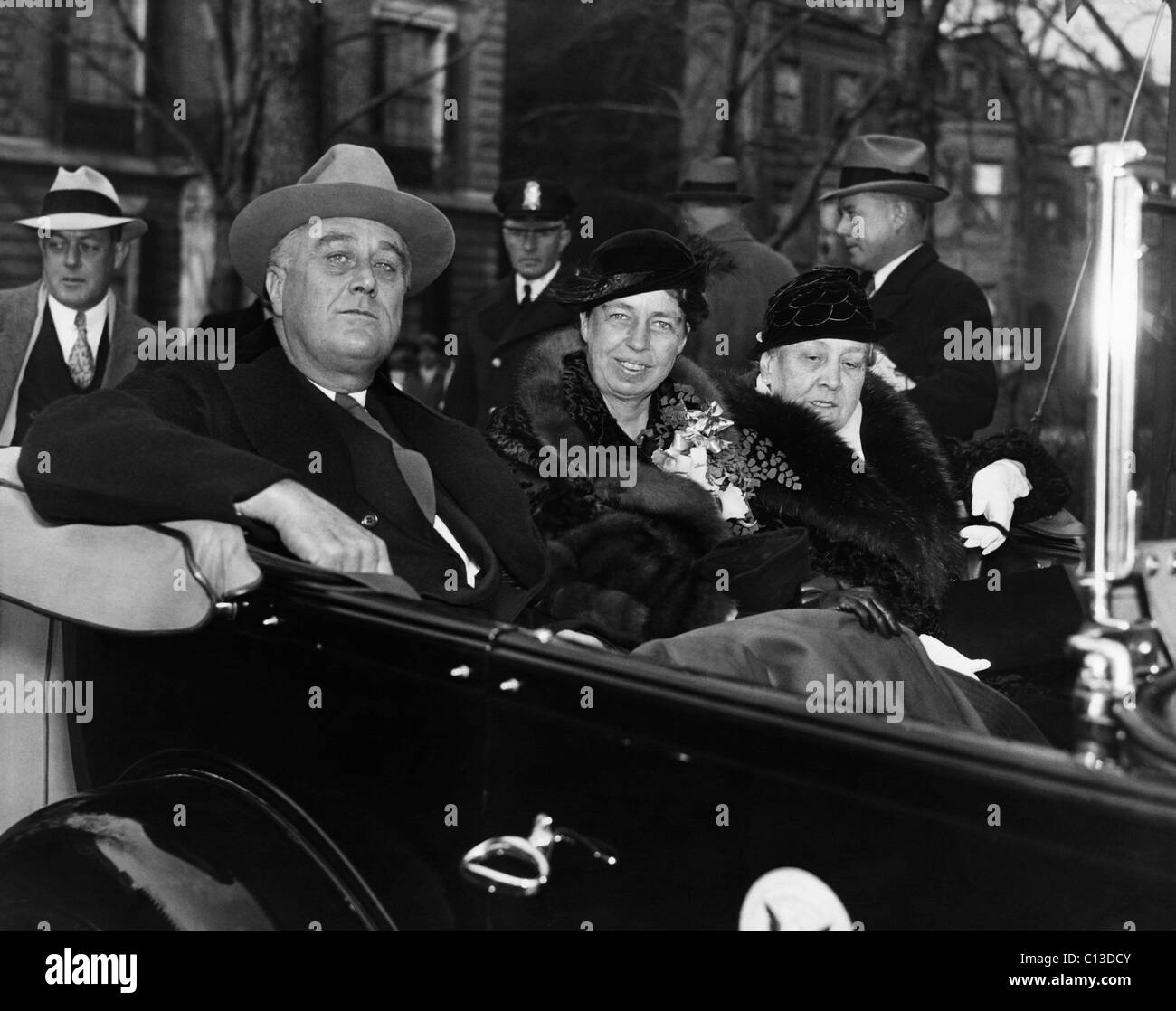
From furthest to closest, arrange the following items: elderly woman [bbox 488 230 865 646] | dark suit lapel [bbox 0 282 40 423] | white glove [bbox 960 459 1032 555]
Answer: dark suit lapel [bbox 0 282 40 423], white glove [bbox 960 459 1032 555], elderly woman [bbox 488 230 865 646]

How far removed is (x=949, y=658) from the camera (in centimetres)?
335

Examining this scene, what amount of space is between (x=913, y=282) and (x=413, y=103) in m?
21.4

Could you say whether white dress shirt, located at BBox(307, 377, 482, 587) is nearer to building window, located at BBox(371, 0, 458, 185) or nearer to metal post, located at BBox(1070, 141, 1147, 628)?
metal post, located at BBox(1070, 141, 1147, 628)

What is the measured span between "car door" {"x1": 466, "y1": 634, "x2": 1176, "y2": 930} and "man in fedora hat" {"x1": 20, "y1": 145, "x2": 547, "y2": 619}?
0.65 metres

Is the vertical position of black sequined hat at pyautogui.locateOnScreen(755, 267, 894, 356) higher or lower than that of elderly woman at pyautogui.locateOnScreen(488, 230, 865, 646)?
higher

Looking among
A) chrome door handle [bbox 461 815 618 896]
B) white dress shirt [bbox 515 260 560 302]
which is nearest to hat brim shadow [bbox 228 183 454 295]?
chrome door handle [bbox 461 815 618 896]

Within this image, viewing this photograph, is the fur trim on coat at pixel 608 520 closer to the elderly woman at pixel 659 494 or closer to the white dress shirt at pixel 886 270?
the elderly woman at pixel 659 494

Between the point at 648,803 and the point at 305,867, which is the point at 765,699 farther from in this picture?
the point at 305,867

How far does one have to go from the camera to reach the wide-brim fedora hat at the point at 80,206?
6324 mm

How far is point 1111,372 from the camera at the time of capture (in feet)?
5.13

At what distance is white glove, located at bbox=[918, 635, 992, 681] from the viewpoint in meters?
3.33

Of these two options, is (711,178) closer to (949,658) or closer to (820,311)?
(820,311)

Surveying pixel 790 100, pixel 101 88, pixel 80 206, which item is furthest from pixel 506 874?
pixel 790 100

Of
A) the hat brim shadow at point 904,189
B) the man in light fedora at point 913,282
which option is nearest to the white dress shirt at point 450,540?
the man in light fedora at point 913,282
